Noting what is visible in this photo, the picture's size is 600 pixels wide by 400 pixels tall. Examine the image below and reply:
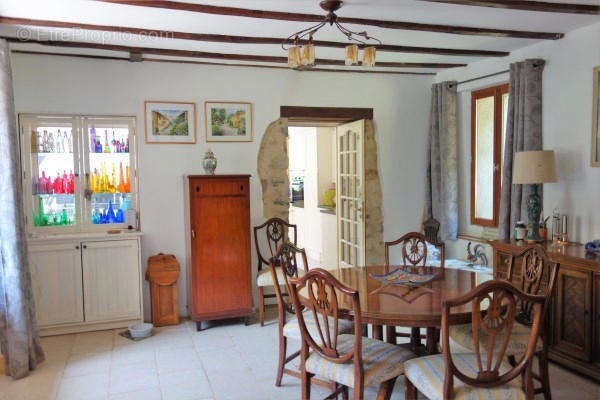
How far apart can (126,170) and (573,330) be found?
156 inches

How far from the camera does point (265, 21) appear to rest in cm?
353

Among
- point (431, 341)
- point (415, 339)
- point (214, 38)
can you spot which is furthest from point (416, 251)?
point (214, 38)

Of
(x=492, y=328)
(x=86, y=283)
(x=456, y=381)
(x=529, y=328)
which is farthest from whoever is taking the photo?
(x=86, y=283)

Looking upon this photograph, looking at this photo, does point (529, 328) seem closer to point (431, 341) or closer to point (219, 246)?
point (431, 341)

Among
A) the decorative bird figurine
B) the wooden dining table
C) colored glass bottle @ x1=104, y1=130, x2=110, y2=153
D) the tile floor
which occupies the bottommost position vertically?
the tile floor

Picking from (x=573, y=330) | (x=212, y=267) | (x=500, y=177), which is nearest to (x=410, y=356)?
(x=573, y=330)

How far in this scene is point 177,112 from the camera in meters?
4.88

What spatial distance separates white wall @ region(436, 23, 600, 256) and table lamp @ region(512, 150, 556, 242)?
0.22m

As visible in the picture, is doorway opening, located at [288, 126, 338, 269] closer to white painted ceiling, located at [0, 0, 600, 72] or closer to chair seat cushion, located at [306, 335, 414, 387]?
white painted ceiling, located at [0, 0, 600, 72]

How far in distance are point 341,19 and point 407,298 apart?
1928 mm

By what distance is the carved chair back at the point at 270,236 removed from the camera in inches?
197

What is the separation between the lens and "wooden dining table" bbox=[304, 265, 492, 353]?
2443 mm

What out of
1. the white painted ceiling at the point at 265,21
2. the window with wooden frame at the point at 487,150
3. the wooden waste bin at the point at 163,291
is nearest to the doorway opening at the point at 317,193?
the window with wooden frame at the point at 487,150

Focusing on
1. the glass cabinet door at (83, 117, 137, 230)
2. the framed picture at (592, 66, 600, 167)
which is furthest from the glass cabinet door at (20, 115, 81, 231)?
the framed picture at (592, 66, 600, 167)
